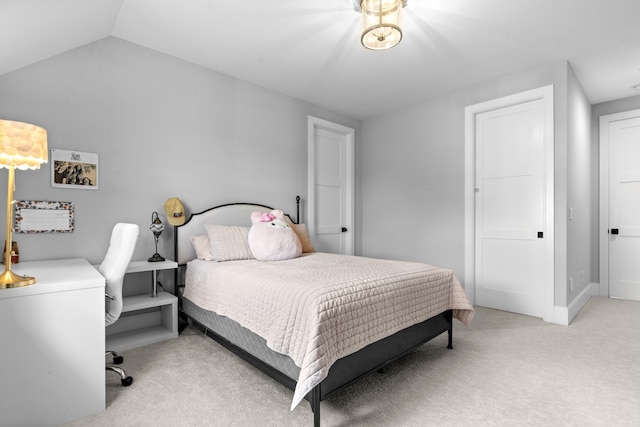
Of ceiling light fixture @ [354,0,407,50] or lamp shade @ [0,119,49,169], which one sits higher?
ceiling light fixture @ [354,0,407,50]

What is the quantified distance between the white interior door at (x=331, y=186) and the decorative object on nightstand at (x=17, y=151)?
2.93 metres

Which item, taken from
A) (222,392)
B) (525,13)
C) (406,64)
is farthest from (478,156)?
(222,392)

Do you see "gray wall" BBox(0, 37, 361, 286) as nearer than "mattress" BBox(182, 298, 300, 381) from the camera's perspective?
No

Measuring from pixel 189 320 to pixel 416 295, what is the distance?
6.47 ft

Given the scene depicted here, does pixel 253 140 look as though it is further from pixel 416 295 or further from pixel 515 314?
pixel 515 314

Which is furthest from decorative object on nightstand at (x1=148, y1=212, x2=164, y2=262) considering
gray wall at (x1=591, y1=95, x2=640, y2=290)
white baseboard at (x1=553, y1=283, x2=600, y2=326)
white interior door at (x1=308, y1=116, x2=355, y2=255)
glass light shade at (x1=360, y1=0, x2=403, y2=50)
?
gray wall at (x1=591, y1=95, x2=640, y2=290)

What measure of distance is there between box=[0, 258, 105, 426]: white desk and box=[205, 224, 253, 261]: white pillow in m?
1.14

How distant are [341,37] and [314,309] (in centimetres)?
229

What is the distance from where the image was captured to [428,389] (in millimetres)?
1926

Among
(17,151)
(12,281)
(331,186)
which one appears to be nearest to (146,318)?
(12,281)

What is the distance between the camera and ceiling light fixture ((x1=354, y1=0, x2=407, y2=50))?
81.7 inches

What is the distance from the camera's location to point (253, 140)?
147 inches

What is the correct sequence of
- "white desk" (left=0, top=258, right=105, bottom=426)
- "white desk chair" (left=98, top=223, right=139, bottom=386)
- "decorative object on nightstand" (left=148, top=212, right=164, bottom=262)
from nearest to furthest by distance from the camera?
"white desk" (left=0, top=258, right=105, bottom=426)
"white desk chair" (left=98, top=223, right=139, bottom=386)
"decorative object on nightstand" (left=148, top=212, right=164, bottom=262)

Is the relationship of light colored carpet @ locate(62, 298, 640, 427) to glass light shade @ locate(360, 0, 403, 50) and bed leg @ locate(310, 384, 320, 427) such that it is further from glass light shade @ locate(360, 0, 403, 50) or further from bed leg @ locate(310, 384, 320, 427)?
glass light shade @ locate(360, 0, 403, 50)
